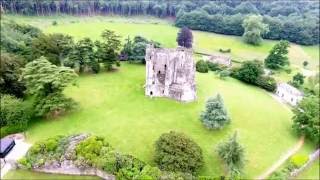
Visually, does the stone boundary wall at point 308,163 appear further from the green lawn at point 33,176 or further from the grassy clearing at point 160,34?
the grassy clearing at point 160,34

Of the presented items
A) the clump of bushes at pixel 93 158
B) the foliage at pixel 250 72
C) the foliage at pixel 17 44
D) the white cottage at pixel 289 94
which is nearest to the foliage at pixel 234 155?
the clump of bushes at pixel 93 158

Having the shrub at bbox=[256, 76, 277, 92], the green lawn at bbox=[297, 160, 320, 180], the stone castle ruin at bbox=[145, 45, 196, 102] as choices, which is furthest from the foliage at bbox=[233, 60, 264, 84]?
the green lawn at bbox=[297, 160, 320, 180]

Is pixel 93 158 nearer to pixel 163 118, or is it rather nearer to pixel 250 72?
pixel 163 118

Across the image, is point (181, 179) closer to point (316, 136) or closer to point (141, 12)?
point (316, 136)

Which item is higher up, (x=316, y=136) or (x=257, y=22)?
(x=257, y=22)

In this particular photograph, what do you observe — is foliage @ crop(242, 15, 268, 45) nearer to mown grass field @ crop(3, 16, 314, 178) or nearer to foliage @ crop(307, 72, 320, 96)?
foliage @ crop(307, 72, 320, 96)

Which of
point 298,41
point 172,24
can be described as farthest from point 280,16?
point 172,24

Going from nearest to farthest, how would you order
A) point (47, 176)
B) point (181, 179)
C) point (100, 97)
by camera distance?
point (181, 179), point (47, 176), point (100, 97)
